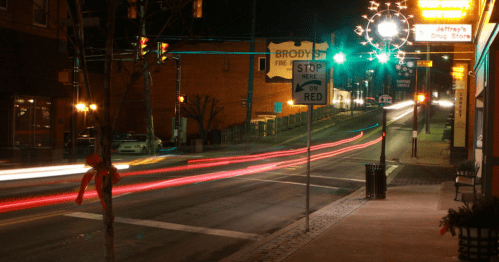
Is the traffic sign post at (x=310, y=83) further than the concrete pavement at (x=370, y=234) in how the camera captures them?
Yes

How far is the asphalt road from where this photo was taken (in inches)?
326

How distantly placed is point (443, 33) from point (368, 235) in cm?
780

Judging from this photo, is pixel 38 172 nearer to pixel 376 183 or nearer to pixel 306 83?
pixel 376 183

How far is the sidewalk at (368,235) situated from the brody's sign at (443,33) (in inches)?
182

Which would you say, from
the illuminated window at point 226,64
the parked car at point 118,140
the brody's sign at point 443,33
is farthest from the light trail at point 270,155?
the illuminated window at point 226,64

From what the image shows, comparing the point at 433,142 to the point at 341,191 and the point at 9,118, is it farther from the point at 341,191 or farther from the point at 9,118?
the point at 9,118

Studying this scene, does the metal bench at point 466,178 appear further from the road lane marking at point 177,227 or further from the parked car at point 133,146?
the parked car at point 133,146

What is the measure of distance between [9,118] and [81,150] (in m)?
9.35

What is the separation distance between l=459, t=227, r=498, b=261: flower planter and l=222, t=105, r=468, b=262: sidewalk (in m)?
0.44

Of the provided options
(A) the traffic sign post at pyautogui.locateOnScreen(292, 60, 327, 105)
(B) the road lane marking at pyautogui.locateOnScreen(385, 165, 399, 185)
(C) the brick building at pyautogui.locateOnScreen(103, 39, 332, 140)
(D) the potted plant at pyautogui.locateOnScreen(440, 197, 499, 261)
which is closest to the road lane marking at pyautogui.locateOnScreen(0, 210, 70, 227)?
(A) the traffic sign post at pyautogui.locateOnScreen(292, 60, 327, 105)

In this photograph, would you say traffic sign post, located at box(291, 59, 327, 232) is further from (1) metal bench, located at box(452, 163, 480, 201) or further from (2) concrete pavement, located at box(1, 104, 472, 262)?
(1) metal bench, located at box(452, 163, 480, 201)

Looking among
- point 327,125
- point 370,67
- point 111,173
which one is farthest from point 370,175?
point 370,67

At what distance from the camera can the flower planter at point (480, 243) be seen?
22.0 ft

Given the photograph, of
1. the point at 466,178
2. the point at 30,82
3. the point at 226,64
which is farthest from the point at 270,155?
the point at 226,64
